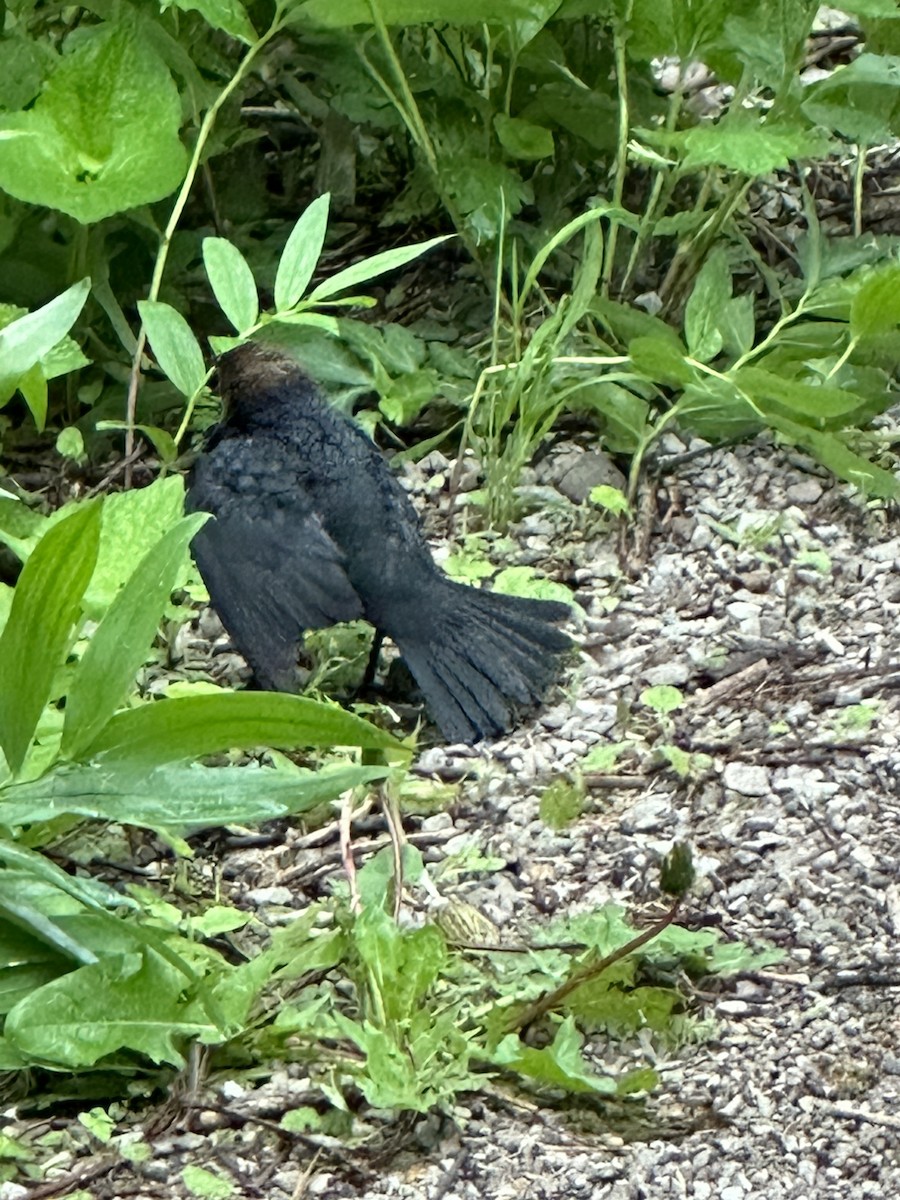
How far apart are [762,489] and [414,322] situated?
0.82 metres

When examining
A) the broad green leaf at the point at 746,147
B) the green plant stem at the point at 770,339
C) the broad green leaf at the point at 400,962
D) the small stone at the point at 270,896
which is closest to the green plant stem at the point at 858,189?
the green plant stem at the point at 770,339

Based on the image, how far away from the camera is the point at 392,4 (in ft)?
9.44

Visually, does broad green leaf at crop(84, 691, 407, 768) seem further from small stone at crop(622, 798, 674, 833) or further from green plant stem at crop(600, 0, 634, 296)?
green plant stem at crop(600, 0, 634, 296)

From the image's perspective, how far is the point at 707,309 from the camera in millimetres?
3029

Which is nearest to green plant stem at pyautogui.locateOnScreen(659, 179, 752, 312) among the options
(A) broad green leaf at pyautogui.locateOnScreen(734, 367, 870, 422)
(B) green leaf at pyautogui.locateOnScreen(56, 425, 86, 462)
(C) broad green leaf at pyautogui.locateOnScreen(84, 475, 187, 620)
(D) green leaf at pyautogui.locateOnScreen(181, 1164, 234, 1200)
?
(A) broad green leaf at pyautogui.locateOnScreen(734, 367, 870, 422)

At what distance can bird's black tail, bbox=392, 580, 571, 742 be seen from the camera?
255 cm

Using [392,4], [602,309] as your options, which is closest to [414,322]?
[602,309]

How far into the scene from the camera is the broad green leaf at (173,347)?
2730 mm

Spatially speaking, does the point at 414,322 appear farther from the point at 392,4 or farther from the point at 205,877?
the point at 205,877

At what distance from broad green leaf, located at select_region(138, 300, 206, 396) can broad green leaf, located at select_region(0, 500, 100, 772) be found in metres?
1.07

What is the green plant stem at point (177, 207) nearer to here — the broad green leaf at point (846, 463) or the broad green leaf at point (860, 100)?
the broad green leaf at point (860, 100)

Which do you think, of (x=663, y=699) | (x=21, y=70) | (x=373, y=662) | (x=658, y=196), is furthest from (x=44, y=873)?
(x=658, y=196)

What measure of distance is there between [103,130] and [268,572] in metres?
0.79

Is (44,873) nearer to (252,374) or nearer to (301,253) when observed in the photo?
(301,253)
